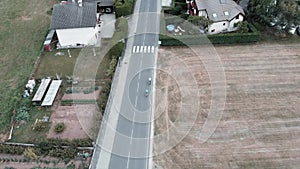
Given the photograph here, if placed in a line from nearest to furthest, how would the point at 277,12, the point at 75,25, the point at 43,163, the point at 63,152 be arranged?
1. the point at 43,163
2. the point at 63,152
3. the point at 75,25
4. the point at 277,12

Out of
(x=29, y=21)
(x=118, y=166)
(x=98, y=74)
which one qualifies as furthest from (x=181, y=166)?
(x=29, y=21)

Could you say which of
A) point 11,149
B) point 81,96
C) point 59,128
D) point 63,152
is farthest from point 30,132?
point 81,96

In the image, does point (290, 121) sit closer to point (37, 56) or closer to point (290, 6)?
point (290, 6)

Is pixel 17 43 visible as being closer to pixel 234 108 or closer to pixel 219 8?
pixel 219 8

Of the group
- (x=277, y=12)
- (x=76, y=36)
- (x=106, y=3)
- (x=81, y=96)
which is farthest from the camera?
(x=106, y=3)

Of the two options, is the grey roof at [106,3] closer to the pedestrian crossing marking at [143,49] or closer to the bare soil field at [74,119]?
the pedestrian crossing marking at [143,49]
